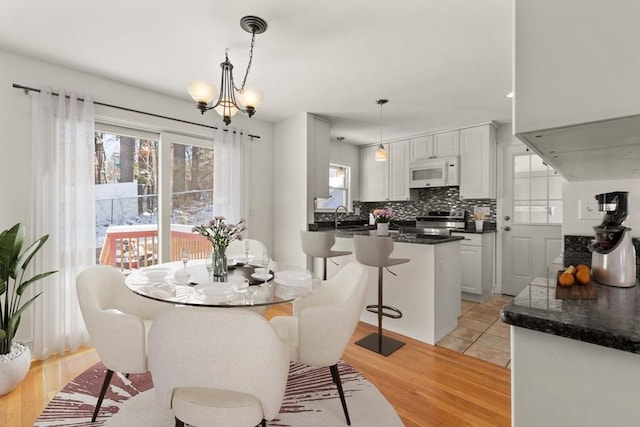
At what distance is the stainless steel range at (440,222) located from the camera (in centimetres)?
454

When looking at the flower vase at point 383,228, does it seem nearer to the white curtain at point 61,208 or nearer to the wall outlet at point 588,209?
the wall outlet at point 588,209

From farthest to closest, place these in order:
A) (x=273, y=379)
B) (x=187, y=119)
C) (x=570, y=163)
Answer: (x=187, y=119)
(x=570, y=163)
(x=273, y=379)

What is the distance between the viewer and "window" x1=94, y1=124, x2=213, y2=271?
3.01m

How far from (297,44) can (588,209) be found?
221cm

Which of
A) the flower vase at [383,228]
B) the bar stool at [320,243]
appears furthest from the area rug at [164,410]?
the flower vase at [383,228]

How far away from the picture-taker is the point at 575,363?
29.8 inches

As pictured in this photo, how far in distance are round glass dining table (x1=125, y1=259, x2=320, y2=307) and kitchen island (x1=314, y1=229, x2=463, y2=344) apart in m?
1.33

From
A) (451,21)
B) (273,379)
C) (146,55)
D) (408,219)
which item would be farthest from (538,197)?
(146,55)

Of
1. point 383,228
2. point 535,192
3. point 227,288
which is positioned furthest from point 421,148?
point 227,288

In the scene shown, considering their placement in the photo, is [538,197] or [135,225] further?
[538,197]

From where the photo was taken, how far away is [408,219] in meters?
5.33

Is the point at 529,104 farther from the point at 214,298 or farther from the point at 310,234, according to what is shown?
the point at 310,234

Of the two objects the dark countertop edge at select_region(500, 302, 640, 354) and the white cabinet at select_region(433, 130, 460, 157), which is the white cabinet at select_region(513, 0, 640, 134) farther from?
the white cabinet at select_region(433, 130, 460, 157)

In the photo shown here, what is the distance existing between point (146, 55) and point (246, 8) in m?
1.10
